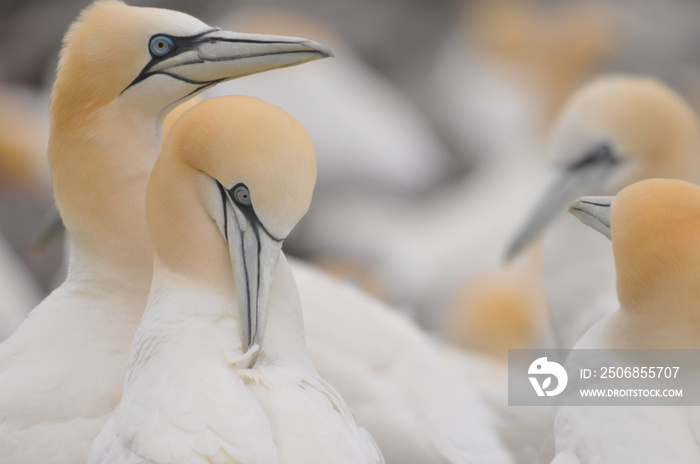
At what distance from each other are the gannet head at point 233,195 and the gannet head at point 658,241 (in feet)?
2.74

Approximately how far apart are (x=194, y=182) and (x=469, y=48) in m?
7.61

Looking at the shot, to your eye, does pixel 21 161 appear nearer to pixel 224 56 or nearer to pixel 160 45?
pixel 160 45

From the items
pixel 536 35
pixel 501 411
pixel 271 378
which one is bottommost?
pixel 501 411

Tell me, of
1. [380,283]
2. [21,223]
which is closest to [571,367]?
[380,283]

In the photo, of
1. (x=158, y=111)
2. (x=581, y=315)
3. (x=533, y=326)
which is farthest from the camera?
(x=533, y=326)

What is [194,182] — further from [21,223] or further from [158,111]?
[21,223]

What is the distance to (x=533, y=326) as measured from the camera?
549cm

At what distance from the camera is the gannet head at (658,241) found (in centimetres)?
259

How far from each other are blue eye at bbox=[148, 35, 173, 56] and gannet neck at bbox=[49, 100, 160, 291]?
0.19 meters

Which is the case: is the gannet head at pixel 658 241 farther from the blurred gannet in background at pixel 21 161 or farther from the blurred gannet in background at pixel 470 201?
the blurred gannet in background at pixel 470 201

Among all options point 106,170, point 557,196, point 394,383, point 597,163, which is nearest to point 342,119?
point 557,196

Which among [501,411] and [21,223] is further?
[21,223]

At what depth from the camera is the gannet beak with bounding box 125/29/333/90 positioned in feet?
9.07

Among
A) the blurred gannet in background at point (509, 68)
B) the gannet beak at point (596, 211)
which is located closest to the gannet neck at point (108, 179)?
the gannet beak at point (596, 211)
